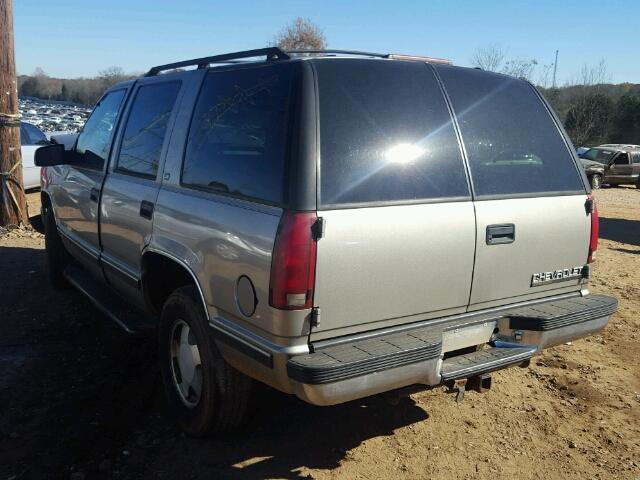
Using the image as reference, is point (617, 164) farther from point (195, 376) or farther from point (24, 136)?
point (195, 376)

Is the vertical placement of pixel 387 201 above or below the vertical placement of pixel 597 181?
above

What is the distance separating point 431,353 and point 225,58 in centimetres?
214

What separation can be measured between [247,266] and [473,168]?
51.3 inches

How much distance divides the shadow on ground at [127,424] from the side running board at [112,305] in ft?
1.41

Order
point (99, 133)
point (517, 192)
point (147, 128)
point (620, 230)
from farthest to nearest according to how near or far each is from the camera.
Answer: point (620, 230) < point (99, 133) < point (147, 128) < point (517, 192)

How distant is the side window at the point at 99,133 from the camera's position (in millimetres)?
4660

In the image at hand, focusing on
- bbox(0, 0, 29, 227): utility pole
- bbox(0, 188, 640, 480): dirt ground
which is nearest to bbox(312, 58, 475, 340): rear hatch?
bbox(0, 188, 640, 480): dirt ground

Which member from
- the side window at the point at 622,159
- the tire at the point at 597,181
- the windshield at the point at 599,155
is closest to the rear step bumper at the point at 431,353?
the tire at the point at 597,181

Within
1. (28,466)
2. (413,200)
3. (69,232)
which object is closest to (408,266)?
(413,200)

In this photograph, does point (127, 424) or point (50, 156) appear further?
point (50, 156)

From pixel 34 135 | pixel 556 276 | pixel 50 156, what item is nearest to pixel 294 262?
pixel 556 276

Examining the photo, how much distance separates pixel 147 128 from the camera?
404 centimetres

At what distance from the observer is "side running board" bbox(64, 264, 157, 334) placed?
4035 millimetres

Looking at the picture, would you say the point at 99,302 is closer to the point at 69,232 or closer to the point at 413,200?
the point at 69,232
